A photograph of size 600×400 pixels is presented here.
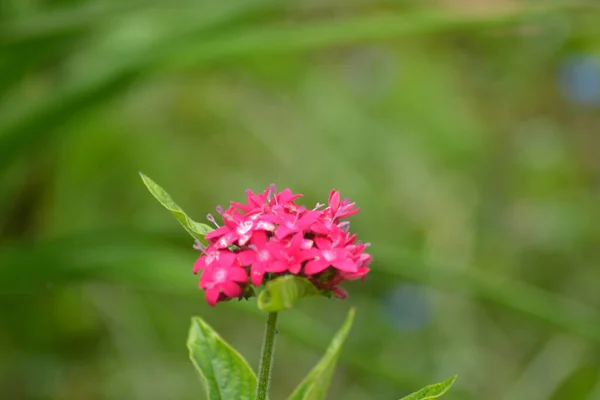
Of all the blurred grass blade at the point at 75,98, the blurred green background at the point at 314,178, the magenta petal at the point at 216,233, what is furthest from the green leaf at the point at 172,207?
the blurred grass blade at the point at 75,98

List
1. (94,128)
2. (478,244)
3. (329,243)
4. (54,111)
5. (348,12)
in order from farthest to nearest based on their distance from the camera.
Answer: (348,12), (478,244), (94,128), (54,111), (329,243)

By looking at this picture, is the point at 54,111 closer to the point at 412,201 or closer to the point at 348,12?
the point at 412,201

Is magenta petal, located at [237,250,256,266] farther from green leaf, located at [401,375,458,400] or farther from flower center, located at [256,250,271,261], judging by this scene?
green leaf, located at [401,375,458,400]

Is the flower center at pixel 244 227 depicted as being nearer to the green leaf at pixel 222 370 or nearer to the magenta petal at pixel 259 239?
the magenta petal at pixel 259 239

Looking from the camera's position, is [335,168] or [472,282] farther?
[335,168]

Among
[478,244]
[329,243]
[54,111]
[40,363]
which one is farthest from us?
[478,244]

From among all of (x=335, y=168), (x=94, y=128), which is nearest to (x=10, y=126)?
(x=94, y=128)

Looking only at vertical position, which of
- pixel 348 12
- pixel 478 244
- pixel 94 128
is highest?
pixel 348 12

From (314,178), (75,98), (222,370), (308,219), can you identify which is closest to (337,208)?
(308,219)
